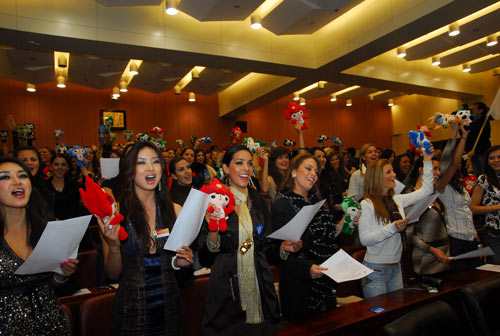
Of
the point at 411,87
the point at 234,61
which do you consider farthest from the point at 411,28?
the point at 411,87

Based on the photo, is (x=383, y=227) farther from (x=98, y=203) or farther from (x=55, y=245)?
(x=55, y=245)

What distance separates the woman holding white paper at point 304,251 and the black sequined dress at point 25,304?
111 cm

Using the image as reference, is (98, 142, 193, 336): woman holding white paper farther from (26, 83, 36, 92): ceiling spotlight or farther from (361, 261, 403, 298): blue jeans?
(26, 83, 36, 92): ceiling spotlight

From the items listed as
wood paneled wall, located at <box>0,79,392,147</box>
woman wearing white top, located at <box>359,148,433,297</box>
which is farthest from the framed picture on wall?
woman wearing white top, located at <box>359,148,433,297</box>

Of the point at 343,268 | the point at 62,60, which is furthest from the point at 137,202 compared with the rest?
the point at 62,60

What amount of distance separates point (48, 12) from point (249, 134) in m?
7.73

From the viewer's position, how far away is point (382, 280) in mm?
2600

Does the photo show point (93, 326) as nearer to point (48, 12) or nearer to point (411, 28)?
point (48, 12)

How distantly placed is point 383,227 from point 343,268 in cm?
72

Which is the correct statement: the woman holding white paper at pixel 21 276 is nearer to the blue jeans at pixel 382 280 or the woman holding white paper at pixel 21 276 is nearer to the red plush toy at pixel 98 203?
the red plush toy at pixel 98 203

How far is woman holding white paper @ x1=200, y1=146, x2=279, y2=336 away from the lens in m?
1.83

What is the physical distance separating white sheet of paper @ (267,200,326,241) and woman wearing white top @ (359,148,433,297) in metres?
0.84

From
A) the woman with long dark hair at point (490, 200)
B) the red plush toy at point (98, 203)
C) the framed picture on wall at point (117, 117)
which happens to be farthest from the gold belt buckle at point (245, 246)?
the framed picture on wall at point (117, 117)

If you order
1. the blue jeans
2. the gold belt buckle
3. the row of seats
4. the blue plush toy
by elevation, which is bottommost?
the blue jeans
